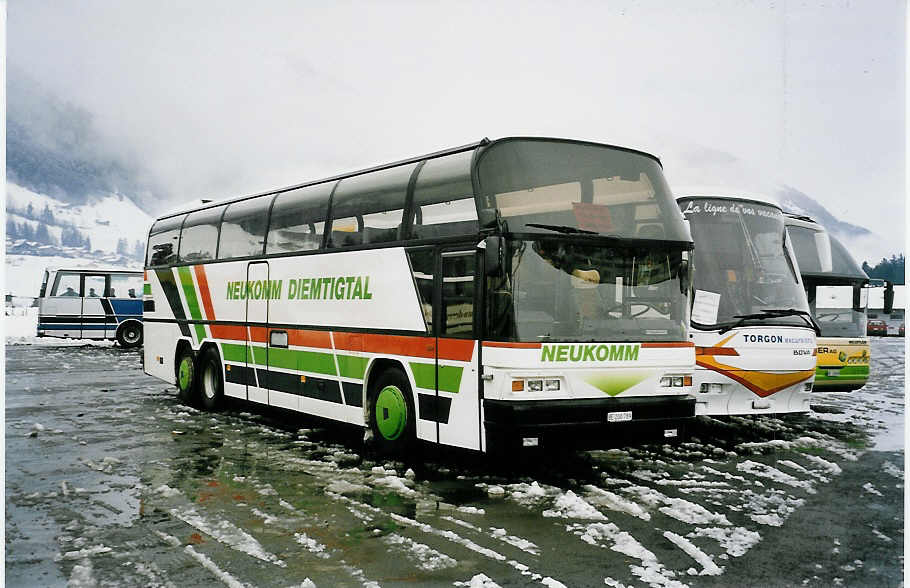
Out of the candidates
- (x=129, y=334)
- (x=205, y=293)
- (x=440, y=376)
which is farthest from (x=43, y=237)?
(x=440, y=376)

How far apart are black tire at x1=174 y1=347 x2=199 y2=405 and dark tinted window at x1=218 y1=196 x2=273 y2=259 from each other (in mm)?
2007

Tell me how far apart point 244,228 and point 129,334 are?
68.5 ft

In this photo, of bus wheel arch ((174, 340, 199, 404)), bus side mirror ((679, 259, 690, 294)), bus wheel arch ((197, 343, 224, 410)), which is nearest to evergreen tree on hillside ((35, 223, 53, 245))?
bus wheel arch ((174, 340, 199, 404))

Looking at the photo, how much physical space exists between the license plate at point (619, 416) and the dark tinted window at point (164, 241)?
9.37 meters

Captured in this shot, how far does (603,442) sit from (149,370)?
10.5 meters

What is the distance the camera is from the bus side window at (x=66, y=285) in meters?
31.4

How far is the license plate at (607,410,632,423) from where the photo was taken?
8.34 metres

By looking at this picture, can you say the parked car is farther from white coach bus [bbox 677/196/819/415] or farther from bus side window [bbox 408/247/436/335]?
bus side window [bbox 408/247/436/335]

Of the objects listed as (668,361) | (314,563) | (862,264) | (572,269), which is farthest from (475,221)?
(862,264)

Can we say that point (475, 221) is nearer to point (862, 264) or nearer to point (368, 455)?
point (368, 455)

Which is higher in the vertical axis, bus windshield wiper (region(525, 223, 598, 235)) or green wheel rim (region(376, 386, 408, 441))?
bus windshield wiper (region(525, 223, 598, 235))

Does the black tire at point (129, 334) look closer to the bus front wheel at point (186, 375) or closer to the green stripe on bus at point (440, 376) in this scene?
the bus front wheel at point (186, 375)

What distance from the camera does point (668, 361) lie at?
8.74 m

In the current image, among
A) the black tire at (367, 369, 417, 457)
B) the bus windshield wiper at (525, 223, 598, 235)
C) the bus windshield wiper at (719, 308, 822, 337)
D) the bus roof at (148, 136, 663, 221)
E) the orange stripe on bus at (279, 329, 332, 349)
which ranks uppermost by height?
the bus roof at (148, 136, 663, 221)
